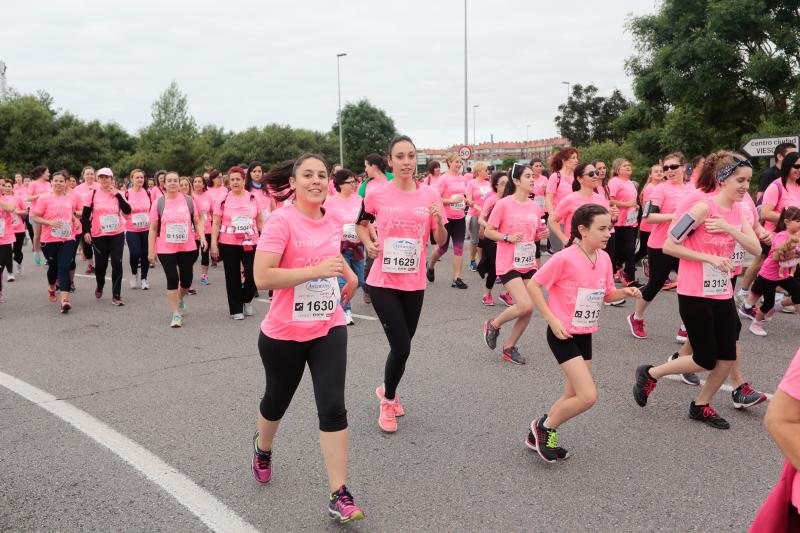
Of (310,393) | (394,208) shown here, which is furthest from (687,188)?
(310,393)

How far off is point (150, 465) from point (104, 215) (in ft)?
22.7

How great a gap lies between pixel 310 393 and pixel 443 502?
2.19 m

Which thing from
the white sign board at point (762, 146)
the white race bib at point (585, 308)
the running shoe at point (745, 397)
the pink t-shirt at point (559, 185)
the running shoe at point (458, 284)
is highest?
the white sign board at point (762, 146)

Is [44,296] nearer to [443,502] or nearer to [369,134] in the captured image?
[443,502]

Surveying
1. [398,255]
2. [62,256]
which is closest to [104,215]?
[62,256]

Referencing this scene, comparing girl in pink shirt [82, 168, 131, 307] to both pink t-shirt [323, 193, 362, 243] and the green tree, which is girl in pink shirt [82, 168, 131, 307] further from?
the green tree

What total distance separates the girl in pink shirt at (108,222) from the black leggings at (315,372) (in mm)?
7345

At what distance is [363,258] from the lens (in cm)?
898

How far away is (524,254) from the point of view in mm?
6789

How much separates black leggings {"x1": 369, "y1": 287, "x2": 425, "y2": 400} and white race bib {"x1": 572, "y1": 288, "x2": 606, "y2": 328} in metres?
1.19

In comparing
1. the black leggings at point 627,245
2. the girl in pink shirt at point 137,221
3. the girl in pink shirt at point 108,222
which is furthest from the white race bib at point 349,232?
the girl in pink shirt at point 137,221

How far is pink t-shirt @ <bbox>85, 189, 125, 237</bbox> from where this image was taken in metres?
9.93

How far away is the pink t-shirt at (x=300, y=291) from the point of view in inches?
135

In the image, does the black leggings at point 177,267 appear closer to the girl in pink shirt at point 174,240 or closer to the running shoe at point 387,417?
the girl in pink shirt at point 174,240
